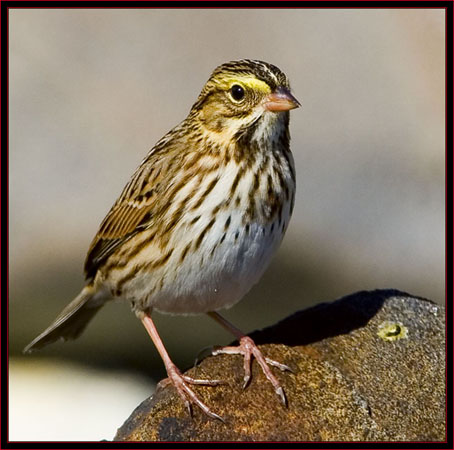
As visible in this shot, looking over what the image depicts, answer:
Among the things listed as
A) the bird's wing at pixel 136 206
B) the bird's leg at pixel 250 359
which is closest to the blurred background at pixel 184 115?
the bird's wing at pixel 136 206

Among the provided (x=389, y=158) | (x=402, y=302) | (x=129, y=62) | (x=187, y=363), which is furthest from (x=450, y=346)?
(x=129, y=62)

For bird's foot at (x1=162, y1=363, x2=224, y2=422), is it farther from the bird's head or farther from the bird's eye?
the bird's eye

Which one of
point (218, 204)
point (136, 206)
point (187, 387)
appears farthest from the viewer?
point (136, 206)

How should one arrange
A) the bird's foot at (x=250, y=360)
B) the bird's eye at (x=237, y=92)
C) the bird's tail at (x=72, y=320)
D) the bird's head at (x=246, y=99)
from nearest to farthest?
1. the bird's foot at (x=250, y=360)
2. the bird's head at (x=246, y=99)
3. the bird's eye at (x=237, y=92)
4. the bird's tail at (x=72, y=320)

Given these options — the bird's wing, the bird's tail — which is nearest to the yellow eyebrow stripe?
the bird's wing

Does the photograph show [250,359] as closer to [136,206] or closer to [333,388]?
[333,388]

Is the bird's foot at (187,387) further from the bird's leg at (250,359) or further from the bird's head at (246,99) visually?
the bird's head at (246,99)

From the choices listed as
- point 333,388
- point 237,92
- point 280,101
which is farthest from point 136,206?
point 333,388
